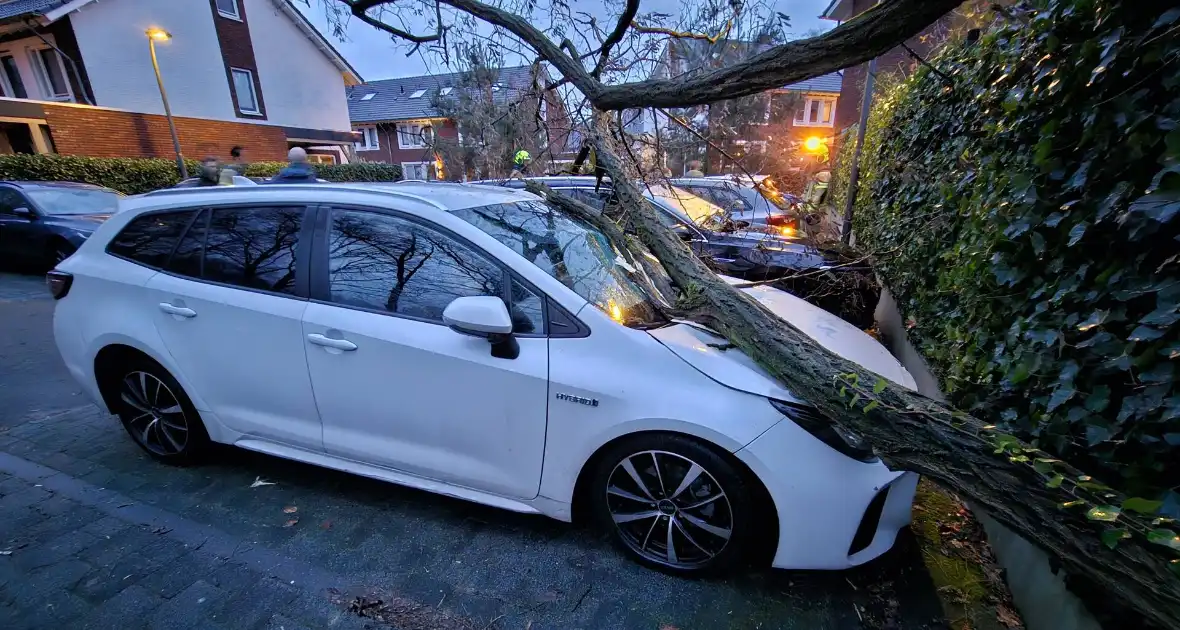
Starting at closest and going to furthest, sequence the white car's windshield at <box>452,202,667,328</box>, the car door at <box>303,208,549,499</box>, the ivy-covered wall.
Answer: the ivy-covered wall
the car door at <box>303,208,549,499</box>
the white car's windshield at <box>452,202,667,328</box>

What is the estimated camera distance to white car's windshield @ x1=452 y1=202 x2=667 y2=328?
242cm

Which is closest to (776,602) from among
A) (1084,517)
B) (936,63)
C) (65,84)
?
(1084,517)

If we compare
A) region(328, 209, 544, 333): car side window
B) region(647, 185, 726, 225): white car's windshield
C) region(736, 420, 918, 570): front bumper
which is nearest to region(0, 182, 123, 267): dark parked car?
region(328, 209, 544, 333): car side window

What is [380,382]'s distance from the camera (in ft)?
7.95

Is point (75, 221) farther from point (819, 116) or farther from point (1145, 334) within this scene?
point (819, 116)

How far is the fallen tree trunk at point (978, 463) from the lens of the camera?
4.51 ft

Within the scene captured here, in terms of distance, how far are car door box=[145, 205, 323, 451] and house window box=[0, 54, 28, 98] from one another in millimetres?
23321

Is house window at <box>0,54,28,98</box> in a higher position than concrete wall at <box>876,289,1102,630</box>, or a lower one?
higher

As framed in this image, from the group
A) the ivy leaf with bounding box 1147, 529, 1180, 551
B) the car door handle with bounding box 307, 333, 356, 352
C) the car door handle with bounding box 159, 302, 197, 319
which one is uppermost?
the car door handle with bounding box 159, 302, 197, 319

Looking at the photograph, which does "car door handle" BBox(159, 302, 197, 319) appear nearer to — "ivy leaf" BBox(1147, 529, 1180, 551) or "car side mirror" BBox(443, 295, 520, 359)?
"car side mirror" BBox(443, 295, 520, 359)

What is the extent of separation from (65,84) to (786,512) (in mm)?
24589

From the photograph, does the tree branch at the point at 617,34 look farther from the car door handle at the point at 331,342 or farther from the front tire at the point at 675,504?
the front tire at the point at 675,504

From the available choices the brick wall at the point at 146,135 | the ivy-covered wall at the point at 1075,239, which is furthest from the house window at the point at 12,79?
the ivy-covered wall at the point at 1075,239

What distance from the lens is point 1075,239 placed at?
5.75 ft
